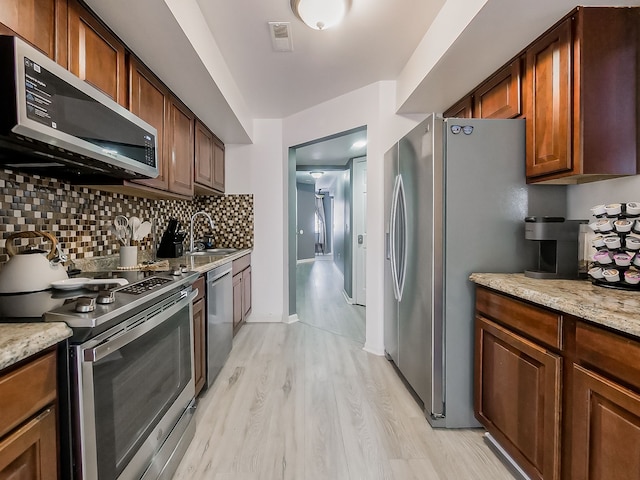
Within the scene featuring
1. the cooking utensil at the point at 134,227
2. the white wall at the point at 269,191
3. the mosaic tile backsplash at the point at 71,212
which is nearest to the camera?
the mosaic tile backsplash at the point at 71,212

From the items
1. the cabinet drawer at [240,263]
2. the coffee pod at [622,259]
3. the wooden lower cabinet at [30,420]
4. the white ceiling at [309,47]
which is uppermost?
the white ceiling at [309,47]

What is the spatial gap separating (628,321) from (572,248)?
742mm

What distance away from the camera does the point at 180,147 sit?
257 centimetres

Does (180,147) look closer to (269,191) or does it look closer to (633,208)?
(269,191)

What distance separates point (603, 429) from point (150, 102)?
2688 mm

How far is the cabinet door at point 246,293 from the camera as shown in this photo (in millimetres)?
3418

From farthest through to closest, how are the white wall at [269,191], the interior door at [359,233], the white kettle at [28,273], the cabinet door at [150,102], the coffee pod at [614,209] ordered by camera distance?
the interior door at [359,233]
the white wall at [269,191]
the cabinet door at [150,102]
the coffee pod at [614,209]
the white kettle at [28,273]

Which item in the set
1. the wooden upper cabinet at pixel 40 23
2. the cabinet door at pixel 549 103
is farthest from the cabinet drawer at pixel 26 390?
the cabinet door at pixel 549 103

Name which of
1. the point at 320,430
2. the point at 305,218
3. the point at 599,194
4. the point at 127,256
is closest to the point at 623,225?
the point at 599,194

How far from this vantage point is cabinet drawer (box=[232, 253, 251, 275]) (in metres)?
3.05

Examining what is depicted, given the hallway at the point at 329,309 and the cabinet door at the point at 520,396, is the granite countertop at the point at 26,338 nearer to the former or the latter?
the cabinet door at the point at 520,396

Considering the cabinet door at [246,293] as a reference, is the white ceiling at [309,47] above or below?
above

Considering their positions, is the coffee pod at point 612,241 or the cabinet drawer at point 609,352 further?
the coffee pod at point 612,241

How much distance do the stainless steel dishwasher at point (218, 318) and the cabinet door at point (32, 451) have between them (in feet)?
4.39
